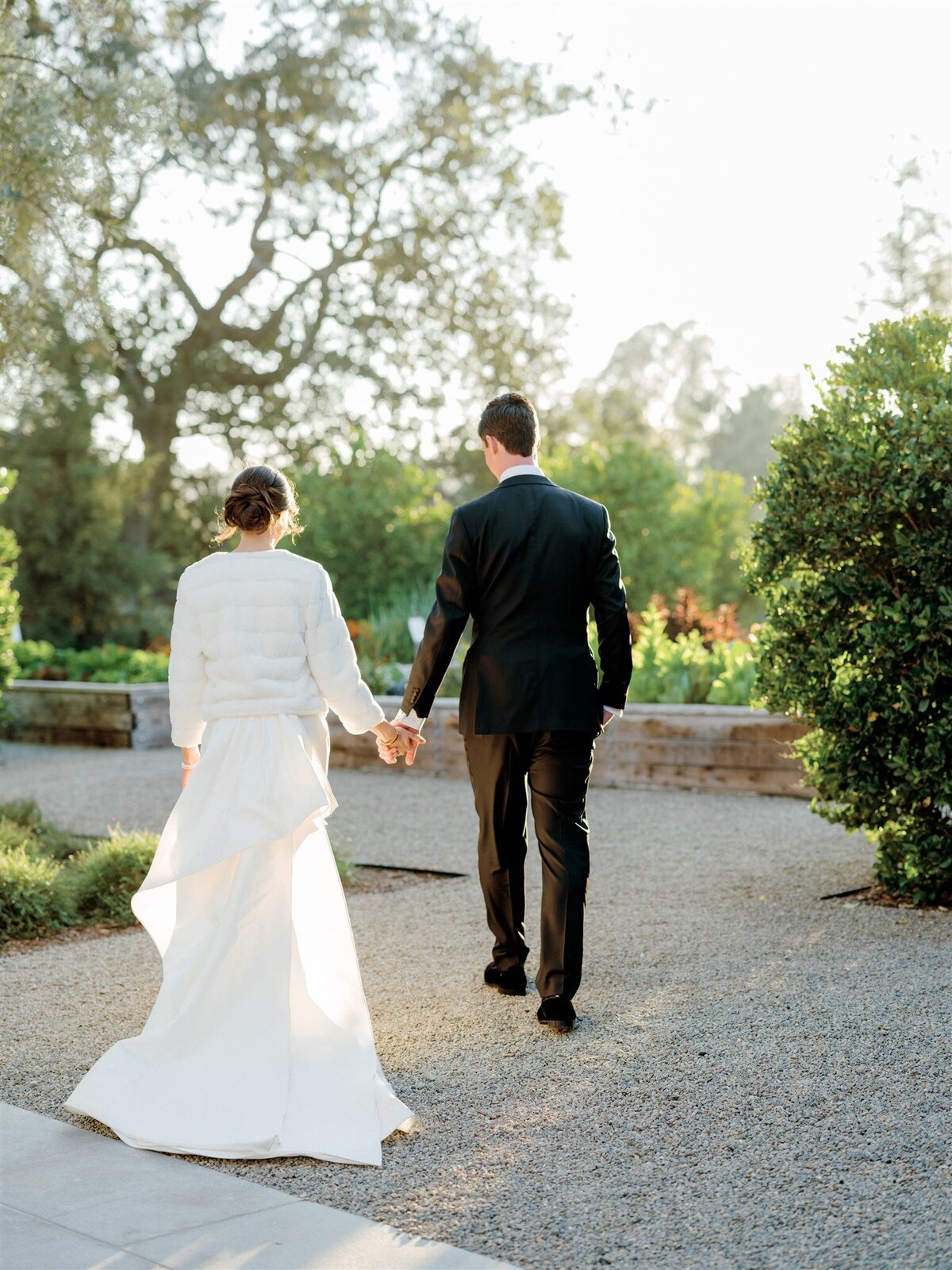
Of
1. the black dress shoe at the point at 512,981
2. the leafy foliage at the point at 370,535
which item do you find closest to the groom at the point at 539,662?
the black dress shoe at the point at 512,981

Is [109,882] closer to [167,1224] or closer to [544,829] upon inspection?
[544,829]

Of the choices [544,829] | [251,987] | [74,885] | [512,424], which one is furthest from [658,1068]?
[74,885]

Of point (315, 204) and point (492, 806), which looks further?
point (315, 204)

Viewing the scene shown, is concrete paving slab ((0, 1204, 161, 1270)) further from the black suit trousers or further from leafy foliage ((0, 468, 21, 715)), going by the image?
leafy foliage ((0, 468, 21, 715))

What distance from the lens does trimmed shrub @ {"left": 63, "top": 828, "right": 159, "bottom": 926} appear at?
6.25 metres

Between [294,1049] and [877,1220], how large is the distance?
59.0 inches

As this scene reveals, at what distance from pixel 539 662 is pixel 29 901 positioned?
2930 millimetres

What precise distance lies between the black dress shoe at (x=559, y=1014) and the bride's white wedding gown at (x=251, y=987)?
919mm

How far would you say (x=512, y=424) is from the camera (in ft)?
15.2

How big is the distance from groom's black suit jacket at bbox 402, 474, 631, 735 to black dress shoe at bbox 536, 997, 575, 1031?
88 centimetres

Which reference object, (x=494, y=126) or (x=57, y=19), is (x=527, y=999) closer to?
(x=57, y=19)

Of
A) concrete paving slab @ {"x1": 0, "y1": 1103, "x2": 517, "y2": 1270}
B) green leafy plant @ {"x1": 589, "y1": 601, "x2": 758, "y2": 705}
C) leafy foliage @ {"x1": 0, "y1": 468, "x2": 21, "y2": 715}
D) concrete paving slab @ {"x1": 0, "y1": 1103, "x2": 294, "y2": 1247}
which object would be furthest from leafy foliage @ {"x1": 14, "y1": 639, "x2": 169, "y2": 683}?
concrete paving slab @ {"x1": 0, "y1": 1103, "x2": 517, "y2": 1270}

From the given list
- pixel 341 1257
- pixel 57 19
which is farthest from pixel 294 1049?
pixel 57 19

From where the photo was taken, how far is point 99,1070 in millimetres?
3656
